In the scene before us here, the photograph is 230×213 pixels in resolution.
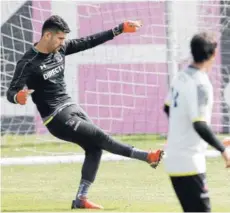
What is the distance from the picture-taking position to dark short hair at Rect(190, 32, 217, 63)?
6.43m

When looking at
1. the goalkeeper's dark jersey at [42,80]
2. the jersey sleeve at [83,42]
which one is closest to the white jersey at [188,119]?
the goalkeeper's dark jersey at [42,80]

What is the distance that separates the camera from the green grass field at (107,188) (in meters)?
9.22

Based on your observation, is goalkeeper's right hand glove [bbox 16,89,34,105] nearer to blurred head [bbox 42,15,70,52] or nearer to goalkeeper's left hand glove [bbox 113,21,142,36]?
blurred head [bbox 42,15,70,52]

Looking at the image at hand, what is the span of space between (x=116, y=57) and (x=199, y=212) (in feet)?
34.1

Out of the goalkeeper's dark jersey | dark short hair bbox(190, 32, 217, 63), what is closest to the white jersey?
dark short hair bbox(190, 32, 217, 63)

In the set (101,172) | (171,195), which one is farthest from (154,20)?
(171,195)

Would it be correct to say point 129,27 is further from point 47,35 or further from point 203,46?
point 203,46

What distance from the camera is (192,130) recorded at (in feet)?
21.2

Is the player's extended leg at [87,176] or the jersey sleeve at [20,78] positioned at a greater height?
the jersey sleeve at [20,78]

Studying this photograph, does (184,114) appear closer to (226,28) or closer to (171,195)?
(171,195)

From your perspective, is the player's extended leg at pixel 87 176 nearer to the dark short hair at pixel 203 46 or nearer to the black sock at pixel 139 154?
the black sock at pixel 139 154

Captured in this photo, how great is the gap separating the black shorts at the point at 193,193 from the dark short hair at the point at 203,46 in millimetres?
791

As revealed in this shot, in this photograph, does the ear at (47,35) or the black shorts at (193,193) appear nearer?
the black shorts at (193,193)

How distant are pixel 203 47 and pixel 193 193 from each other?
957 mm
